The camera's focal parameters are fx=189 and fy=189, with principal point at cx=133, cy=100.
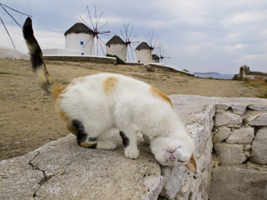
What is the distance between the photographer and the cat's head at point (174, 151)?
147 centimetres

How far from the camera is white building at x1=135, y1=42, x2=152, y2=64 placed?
26.4 metres

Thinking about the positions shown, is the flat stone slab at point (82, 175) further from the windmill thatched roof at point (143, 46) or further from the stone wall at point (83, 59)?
the windmill thatched roof at point (143, 46)

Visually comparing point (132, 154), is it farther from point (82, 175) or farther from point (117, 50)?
point (117, 50)

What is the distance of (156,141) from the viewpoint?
1.63 m

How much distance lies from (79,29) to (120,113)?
21007 mm

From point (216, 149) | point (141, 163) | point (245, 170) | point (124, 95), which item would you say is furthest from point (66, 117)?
point (245, 170)

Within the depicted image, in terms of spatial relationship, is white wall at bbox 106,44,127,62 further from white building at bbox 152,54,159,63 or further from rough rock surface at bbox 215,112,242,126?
rough rock surface at bbox 215,112,242,126

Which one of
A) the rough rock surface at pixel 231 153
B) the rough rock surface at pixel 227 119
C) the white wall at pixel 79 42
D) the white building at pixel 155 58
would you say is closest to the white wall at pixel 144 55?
the white building at pixel 155 58

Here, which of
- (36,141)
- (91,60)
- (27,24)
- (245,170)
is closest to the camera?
(27,24)

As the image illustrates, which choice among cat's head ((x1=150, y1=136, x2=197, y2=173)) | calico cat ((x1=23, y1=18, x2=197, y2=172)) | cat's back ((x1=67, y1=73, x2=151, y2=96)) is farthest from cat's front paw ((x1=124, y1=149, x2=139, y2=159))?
cat's back ((x1=67, y1=73, x2=151, y2=96))

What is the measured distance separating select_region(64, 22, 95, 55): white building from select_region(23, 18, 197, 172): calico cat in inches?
787

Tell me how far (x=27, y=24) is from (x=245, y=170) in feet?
15.0

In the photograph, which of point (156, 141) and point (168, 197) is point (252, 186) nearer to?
point (168, 197)

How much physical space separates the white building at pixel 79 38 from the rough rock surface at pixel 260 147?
63.9ft
